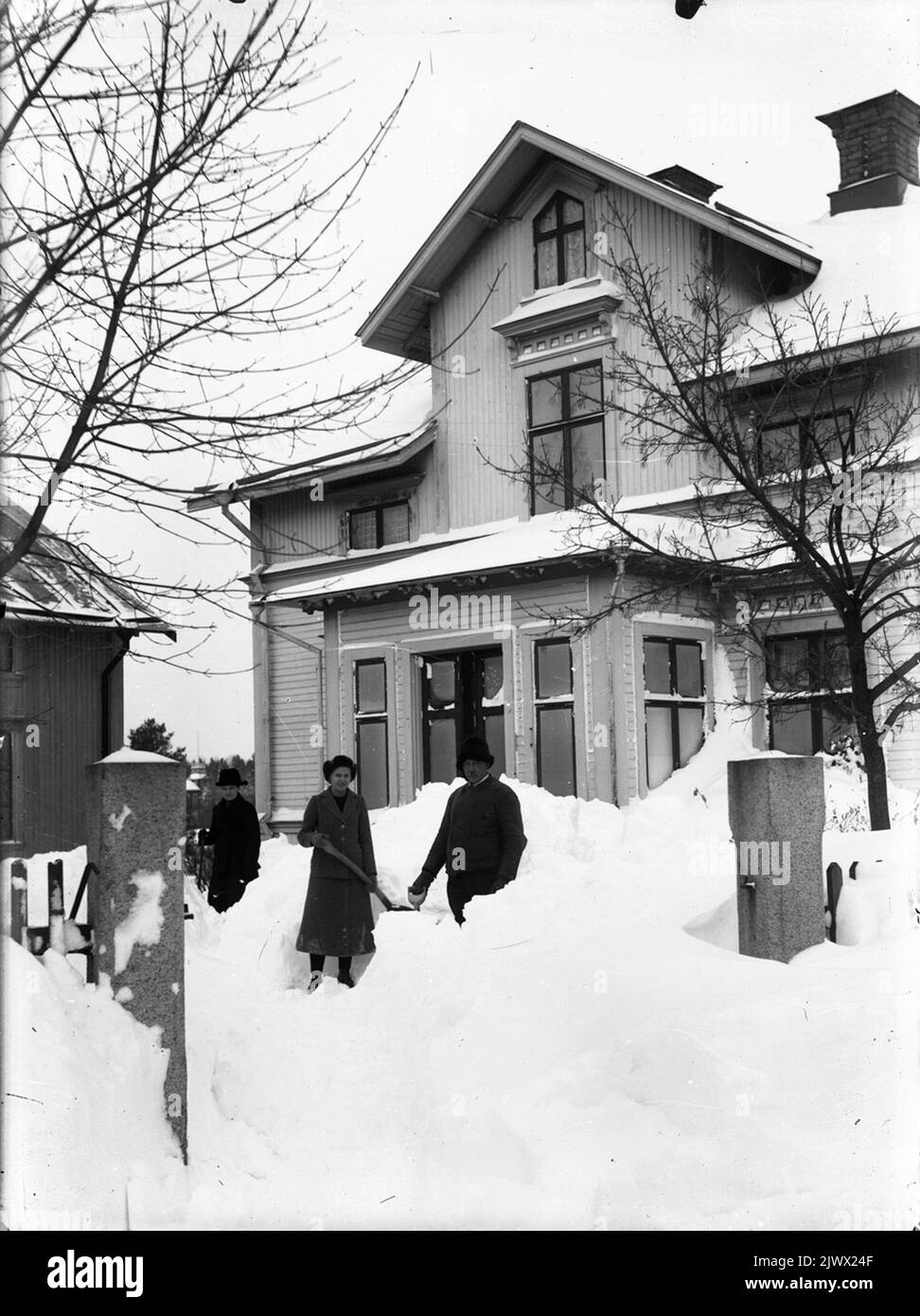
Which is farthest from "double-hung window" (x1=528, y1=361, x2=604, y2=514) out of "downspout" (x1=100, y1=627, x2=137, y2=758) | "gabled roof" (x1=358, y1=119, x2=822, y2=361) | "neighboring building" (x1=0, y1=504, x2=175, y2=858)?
"downspout" (x1=100, y1=627, x2=137, y2=758)

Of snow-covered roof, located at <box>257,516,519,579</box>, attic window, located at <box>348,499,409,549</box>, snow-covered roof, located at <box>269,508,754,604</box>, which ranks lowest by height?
snow-covered roof, located at <box>269,508,754,604</box>

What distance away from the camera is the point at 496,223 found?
17312 millimetres

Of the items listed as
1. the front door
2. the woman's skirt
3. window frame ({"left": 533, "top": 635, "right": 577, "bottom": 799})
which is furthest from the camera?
the front door

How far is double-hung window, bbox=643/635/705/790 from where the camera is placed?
1425 centimetres

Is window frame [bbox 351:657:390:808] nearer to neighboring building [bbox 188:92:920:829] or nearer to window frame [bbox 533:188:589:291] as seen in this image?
neighboring building [bbox 188:92:920:829]

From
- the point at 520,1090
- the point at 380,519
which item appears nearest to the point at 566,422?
the point at 380,519

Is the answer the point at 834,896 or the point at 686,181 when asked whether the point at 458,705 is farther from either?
the point at 834,896

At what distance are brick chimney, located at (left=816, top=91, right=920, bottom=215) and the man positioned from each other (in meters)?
11.1

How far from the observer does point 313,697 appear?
1933cm

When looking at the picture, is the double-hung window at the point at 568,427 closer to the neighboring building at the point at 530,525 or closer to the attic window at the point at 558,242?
the neighboring building at the point at 530,525
